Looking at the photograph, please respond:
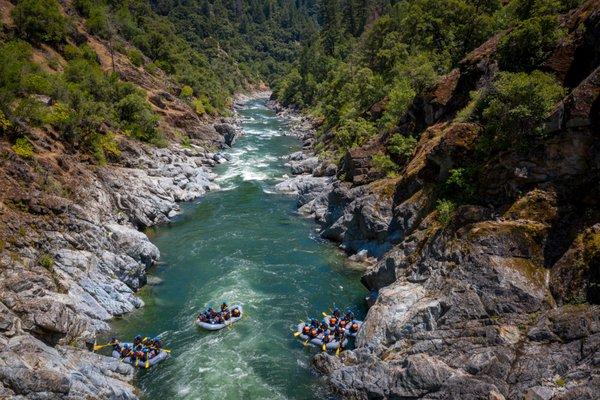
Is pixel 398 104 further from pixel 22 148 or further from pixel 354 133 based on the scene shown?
pixel 22 148

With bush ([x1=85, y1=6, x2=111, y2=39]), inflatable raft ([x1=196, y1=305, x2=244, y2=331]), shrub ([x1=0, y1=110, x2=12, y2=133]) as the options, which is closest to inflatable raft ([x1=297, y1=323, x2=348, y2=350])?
inflatable raft ([x1=196, y1=305, x2=244, y2=331])

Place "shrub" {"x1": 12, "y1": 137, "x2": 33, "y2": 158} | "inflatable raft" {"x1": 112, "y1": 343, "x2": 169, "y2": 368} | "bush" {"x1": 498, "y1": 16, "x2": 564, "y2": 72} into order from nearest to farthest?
"inflatable raft" {"x1": 112, "y1": 343, "x2": 169, "y2": 368} → "bush" {"x1": 498, "y1": 16, "x2": 564, "y2": 72} → "shrub" {"x1": 12, "y1": 137, "x2": 33, "y2": 158}

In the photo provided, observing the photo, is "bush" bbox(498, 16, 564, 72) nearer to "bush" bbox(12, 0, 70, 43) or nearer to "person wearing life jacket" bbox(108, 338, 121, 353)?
"person wearing life jacket" bbox(108, 338, 121, 353)

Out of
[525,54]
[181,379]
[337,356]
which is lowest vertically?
[181,379]

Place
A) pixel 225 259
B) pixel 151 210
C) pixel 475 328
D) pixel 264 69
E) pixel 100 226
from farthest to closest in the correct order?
pixel 264 69
pixel 151 210
pixel 225 259
pixel 100 226
pixel 475 328

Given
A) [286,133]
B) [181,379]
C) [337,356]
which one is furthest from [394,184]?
[286,133]

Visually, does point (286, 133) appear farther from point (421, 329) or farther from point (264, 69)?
point (264, 69)

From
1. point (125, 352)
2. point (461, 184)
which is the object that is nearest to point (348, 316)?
point (461, 184)
